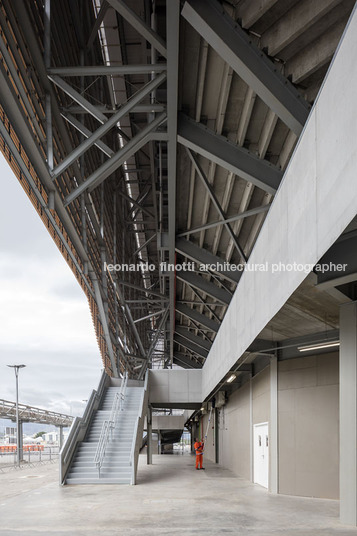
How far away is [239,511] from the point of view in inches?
455

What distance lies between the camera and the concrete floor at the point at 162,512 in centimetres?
938

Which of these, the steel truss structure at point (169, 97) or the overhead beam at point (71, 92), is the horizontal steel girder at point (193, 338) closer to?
the steel truss structure at point (169, 97)

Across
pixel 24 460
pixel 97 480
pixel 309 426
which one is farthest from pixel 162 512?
pixel 24 460

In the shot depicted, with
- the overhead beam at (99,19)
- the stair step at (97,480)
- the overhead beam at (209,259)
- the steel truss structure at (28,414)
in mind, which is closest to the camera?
the overhead beam at (99,19)

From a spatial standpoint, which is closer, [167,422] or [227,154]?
[227,154]

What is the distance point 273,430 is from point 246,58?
32.7 feet

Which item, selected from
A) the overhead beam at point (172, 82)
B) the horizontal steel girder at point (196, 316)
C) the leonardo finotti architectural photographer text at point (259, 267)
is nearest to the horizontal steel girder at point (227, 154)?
the overhead beam at point (172, 82)

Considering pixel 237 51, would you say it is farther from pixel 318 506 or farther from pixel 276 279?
pixel 318 506

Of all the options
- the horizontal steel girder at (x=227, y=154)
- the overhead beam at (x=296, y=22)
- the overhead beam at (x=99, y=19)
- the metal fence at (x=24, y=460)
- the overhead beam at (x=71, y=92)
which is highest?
the overhead beam at (x=99, y=19)

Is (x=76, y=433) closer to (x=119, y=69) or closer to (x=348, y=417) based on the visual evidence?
(x=348, y=417)

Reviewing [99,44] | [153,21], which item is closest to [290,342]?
[153,21]

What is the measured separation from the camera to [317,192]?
6590 mm

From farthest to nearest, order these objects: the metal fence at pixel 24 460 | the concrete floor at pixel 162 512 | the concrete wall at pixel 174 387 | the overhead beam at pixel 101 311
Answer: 1. the metal fence at pixel 24 460
2. the concrete wall at pixel 174 387
3. the overhead beam at pixel 101 311
4. the concrete floor at pixel 162 512

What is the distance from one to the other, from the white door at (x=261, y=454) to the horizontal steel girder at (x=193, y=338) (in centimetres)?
2222
